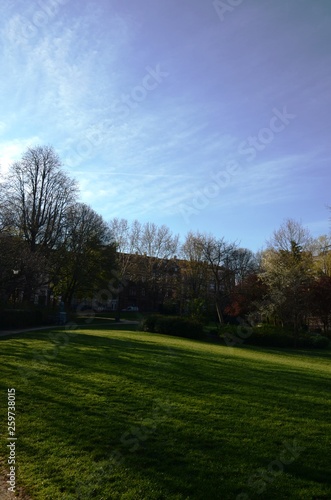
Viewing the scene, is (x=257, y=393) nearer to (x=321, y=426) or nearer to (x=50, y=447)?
(x=321, y=426)

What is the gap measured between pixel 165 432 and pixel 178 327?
20.5 meters

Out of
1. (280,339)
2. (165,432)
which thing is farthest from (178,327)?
(165,432)

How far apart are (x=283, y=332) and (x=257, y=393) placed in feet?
68.3

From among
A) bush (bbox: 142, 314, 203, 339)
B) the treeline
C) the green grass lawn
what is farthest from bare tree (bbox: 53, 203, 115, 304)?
the green grass lawn

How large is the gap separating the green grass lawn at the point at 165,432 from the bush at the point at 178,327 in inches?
597

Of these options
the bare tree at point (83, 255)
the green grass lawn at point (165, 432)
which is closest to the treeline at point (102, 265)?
the bare tree at point (83, 255)

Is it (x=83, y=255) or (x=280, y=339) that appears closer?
(x=280, y=339)

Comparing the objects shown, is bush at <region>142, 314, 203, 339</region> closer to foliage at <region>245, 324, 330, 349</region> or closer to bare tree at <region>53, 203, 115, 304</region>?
foliage at <region>245, 324, 330, 349</region>

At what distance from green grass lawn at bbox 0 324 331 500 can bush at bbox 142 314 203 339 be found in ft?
49.7

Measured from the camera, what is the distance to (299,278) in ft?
103

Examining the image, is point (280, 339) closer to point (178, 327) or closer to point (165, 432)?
point (178, 327)

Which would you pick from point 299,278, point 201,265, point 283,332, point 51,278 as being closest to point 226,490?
point 283,332

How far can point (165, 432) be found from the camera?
255 inches

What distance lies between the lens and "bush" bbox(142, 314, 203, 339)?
1056 inches
